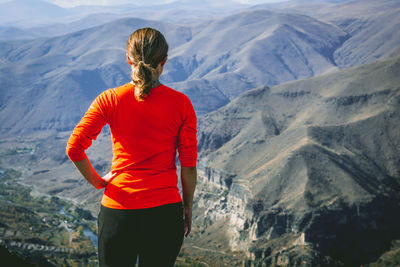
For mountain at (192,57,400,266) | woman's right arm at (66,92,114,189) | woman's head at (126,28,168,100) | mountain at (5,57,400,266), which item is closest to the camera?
woman's head at (126,28,168,100)

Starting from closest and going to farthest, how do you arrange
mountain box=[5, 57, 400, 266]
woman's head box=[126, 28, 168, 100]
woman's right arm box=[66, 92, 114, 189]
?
1. woman's head box=[126, 28, 168, 100]
2. woman's right arm box=[66, 92, 114, 189]
3. mountain box=[5, 57, 400, 266]

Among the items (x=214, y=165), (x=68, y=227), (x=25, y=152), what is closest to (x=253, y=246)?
(x=214, y=165)

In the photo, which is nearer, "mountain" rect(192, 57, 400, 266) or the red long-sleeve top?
the red long-sleeve top

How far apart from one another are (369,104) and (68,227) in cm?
6906

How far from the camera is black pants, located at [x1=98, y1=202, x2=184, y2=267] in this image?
12.8 feet

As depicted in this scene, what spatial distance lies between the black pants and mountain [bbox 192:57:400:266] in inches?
1934

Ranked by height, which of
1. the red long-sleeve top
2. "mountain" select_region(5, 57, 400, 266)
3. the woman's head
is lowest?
"mountain" select_region(5, 57, 400, 266)

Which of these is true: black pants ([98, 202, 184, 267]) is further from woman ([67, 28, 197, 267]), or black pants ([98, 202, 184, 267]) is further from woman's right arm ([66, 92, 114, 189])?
woman's right arm ([66, 92, 114, 189])

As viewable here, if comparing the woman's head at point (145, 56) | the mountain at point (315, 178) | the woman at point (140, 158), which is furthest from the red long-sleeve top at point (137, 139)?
the mountain at point (315, 178)

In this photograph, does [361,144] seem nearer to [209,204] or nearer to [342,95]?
[342,95]

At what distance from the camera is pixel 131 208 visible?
3.92m

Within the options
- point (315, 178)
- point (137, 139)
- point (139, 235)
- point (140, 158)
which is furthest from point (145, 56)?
point (315, 178)

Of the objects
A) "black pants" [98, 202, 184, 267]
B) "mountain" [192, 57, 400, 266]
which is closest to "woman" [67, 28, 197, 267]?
"black pants" [98, 202, 184, 267]

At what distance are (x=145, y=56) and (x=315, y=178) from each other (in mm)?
57318
